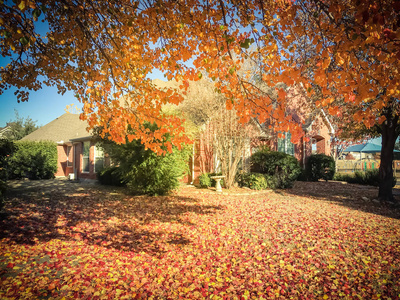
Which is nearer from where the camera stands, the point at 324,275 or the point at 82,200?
the point at 324,275

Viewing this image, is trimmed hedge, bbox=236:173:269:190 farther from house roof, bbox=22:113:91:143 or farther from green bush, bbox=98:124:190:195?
house roof, bbox=22:113:91:143

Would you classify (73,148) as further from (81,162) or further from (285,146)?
(285,146)

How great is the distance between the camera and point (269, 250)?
4305mm

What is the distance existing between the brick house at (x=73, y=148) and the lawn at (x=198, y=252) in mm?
9112

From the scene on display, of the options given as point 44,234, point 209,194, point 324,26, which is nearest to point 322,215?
point 209,194

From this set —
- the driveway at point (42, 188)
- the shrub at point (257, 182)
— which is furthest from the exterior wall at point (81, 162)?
the shrub at point (257, 182)

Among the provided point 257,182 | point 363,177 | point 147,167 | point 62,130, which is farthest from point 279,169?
point 62,130

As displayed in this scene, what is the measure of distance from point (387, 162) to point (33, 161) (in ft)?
69.5

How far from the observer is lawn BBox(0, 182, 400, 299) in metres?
3.07

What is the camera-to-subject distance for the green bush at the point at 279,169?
1185 cm

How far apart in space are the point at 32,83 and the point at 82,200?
477 cm

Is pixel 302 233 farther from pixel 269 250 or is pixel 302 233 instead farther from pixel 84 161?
pixel 84 161

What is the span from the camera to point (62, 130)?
72.6 ft

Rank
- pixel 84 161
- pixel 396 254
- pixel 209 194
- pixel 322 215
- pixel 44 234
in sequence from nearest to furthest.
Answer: pixel 396 254 → pixel 44 234 → pixel 322 215 → pixel 209 194 → pixel 84 161
